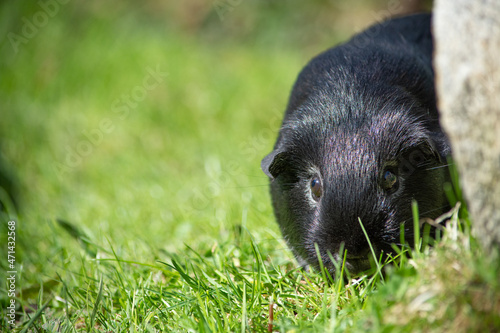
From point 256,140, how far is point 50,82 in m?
3.55

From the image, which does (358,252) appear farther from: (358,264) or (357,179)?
(357,179)

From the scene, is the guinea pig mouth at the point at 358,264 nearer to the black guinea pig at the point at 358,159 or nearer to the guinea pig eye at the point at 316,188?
the black guinea pig at the point at 358,159

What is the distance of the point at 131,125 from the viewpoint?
6613 mm

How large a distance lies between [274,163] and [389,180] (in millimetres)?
593

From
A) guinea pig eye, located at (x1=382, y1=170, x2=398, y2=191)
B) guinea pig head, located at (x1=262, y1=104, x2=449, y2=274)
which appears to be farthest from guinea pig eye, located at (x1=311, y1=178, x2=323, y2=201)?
guinea pig eye, located at (x1=382, y1=170, x2=398, y2=191)

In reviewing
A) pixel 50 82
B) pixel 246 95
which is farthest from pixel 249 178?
pixel 50 82

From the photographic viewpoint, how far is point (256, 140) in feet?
18.9

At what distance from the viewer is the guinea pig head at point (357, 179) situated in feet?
7.17

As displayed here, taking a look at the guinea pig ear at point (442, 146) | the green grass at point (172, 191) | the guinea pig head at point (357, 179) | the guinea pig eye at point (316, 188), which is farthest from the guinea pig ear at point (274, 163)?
the guinea pig ear at point (442, 146)

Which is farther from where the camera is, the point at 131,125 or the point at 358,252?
the point at 131,125

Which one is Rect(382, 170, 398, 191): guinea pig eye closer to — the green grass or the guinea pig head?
the guinea pig head

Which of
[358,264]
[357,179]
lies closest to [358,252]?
[358,264]

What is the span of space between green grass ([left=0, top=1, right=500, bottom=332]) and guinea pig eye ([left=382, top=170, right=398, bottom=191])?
1.07ft

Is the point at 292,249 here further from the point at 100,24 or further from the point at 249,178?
the point at 100,24
